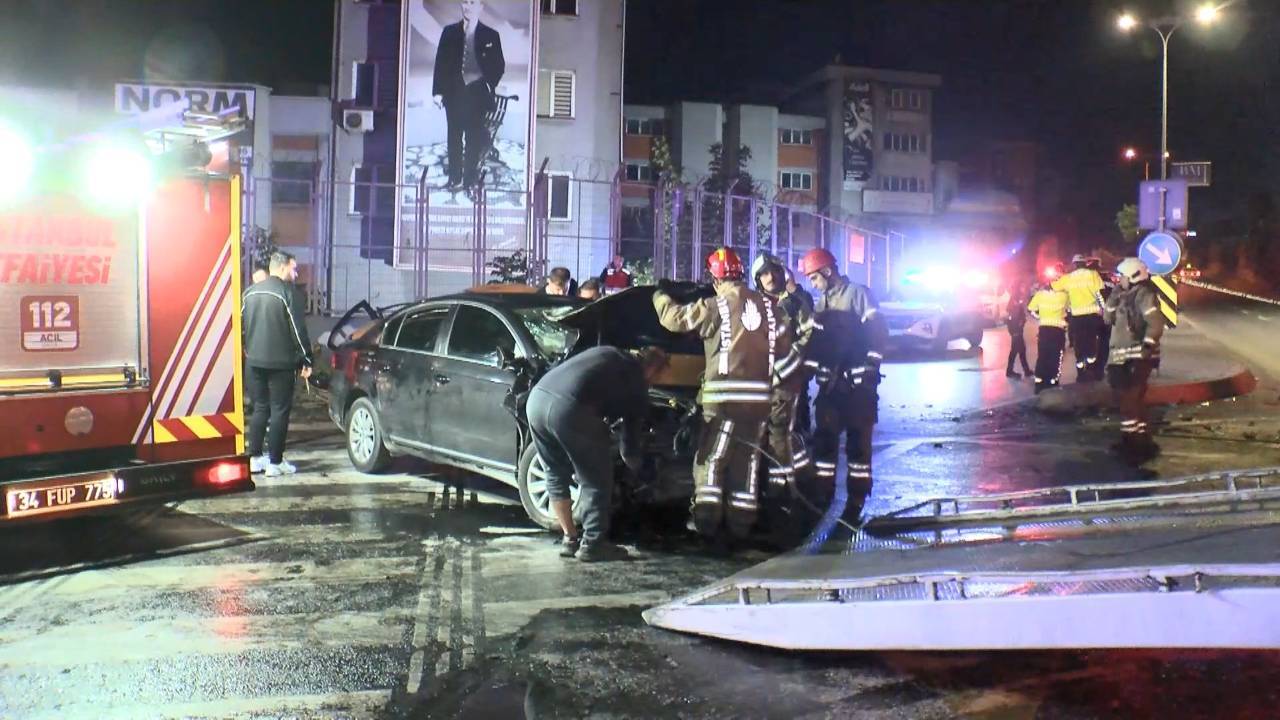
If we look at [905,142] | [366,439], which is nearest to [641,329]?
[366,439]

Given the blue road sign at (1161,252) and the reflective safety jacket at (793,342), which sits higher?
the blue road sign at (1161,252)

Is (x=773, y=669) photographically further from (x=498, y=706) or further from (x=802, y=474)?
(x=802, y=474)

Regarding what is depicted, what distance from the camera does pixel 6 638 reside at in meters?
5.27

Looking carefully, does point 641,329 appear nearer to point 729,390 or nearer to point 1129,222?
point 729,390

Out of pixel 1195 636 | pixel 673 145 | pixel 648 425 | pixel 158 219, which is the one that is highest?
pixel 673 145

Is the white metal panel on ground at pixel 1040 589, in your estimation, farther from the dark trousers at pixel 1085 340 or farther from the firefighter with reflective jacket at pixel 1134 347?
the dark trousers at pixel 1085 340

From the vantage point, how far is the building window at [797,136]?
169 ft

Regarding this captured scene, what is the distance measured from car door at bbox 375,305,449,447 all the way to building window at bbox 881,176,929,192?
47.7 m

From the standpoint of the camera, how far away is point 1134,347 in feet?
35.4

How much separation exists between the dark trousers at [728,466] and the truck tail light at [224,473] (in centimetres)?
290

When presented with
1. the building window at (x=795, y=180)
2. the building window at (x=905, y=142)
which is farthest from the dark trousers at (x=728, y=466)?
the building window at (x=905, y=142)

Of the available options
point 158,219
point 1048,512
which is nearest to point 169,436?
point 158,219

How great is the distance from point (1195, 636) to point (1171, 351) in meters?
17.5

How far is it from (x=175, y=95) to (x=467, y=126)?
895cm
